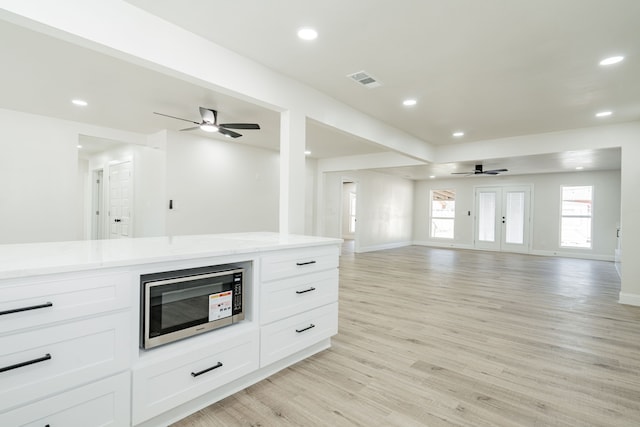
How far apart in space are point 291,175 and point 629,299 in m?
4.84

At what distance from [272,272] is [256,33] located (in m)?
1.88

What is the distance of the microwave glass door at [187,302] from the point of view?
1719mm

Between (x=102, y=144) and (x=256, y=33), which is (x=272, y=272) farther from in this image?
(x=102, y=144)

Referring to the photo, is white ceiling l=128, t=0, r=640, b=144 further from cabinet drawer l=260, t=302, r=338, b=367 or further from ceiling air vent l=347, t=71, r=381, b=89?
cabinet drawer l=260, t=302, r=338, b=367

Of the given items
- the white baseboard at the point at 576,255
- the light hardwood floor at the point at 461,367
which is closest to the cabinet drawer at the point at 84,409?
the light hardwood floor at the point at 461,367

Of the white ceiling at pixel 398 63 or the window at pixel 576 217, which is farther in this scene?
the window at pixel 576 217

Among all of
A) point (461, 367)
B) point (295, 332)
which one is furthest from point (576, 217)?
point (295, 332)

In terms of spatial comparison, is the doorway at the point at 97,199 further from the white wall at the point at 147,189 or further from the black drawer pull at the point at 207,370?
the black drawer pull at the point at 207,370

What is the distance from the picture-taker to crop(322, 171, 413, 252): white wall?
8859 mm

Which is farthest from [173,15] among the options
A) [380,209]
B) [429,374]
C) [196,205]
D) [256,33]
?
[380,209]

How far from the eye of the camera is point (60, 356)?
4.39 ft

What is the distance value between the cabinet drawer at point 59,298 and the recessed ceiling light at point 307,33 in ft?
7.00

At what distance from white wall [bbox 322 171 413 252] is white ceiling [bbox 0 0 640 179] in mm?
3993

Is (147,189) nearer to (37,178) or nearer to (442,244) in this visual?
(37,178)
